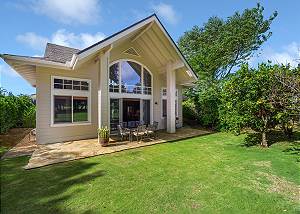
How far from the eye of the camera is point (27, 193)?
4.89 metres

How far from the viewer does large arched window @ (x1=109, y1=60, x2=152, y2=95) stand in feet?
44.8

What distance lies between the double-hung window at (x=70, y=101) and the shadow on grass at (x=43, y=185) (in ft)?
13.4

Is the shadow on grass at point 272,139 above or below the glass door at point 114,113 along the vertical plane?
below

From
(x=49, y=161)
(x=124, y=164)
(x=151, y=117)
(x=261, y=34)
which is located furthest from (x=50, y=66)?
(x=261, y=34)

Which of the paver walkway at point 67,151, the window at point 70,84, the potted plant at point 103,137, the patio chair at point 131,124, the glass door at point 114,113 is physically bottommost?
the paver walkway at point 67,151

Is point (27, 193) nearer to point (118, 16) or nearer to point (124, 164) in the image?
point (124, 164)

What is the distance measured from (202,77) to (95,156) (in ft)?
62.1

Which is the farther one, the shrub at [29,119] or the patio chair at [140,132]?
the shrub at [29,119]

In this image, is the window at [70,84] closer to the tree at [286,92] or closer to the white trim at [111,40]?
the white trim at [111,40]

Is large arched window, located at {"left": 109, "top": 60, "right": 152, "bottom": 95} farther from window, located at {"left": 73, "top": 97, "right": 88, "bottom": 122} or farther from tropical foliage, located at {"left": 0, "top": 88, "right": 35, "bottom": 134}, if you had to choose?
tropical foliage, located at {"left": 0, "top": 88, "right": 35, "bottom": 134}

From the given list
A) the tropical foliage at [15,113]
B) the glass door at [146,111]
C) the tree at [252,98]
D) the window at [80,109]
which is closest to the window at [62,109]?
the window at [80,109]

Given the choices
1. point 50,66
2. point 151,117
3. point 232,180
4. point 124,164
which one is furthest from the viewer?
point 151,117

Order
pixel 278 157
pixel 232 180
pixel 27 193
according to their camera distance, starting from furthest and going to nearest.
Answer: pixel 278 157, pixel 232 180, pixel 27 193

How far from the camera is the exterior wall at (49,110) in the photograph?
34.8 ft
